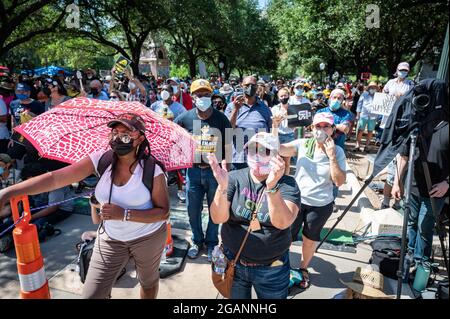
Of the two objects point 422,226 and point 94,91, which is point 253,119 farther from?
point 94,91

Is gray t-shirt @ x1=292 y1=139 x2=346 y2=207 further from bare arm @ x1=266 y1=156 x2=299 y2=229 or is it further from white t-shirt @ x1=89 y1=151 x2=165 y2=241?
white t-shirt @ x1=89 y1=151 x2=165 y2=241

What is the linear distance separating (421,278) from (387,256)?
0.37 meters

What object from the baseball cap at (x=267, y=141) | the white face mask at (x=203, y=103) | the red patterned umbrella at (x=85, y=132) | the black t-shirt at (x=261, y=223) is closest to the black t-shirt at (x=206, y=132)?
the white face mask at (x=203, y=103)

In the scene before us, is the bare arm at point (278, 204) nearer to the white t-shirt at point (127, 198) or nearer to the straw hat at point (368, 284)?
the white t-shirt at point (127, 198)

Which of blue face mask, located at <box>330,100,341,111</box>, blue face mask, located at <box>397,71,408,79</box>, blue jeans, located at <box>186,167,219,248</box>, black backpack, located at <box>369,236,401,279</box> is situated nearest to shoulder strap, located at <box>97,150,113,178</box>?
blue jeans, located at <box>186,167,219,248</box>

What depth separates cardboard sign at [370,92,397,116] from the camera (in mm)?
6562

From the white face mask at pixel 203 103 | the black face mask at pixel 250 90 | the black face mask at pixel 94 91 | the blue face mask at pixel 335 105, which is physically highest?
the black face mask at pixel 94 91

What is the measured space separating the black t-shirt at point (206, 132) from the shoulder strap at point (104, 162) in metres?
1.33

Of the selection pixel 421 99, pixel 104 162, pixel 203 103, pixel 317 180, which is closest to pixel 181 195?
pixel 203 103

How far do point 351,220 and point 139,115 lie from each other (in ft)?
13.1

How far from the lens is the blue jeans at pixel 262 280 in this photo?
7.29 feet

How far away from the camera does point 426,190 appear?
131 inches

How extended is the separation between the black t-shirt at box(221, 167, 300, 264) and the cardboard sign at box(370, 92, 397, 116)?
17.4 feet

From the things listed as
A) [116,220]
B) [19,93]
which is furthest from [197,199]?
[19,93]
